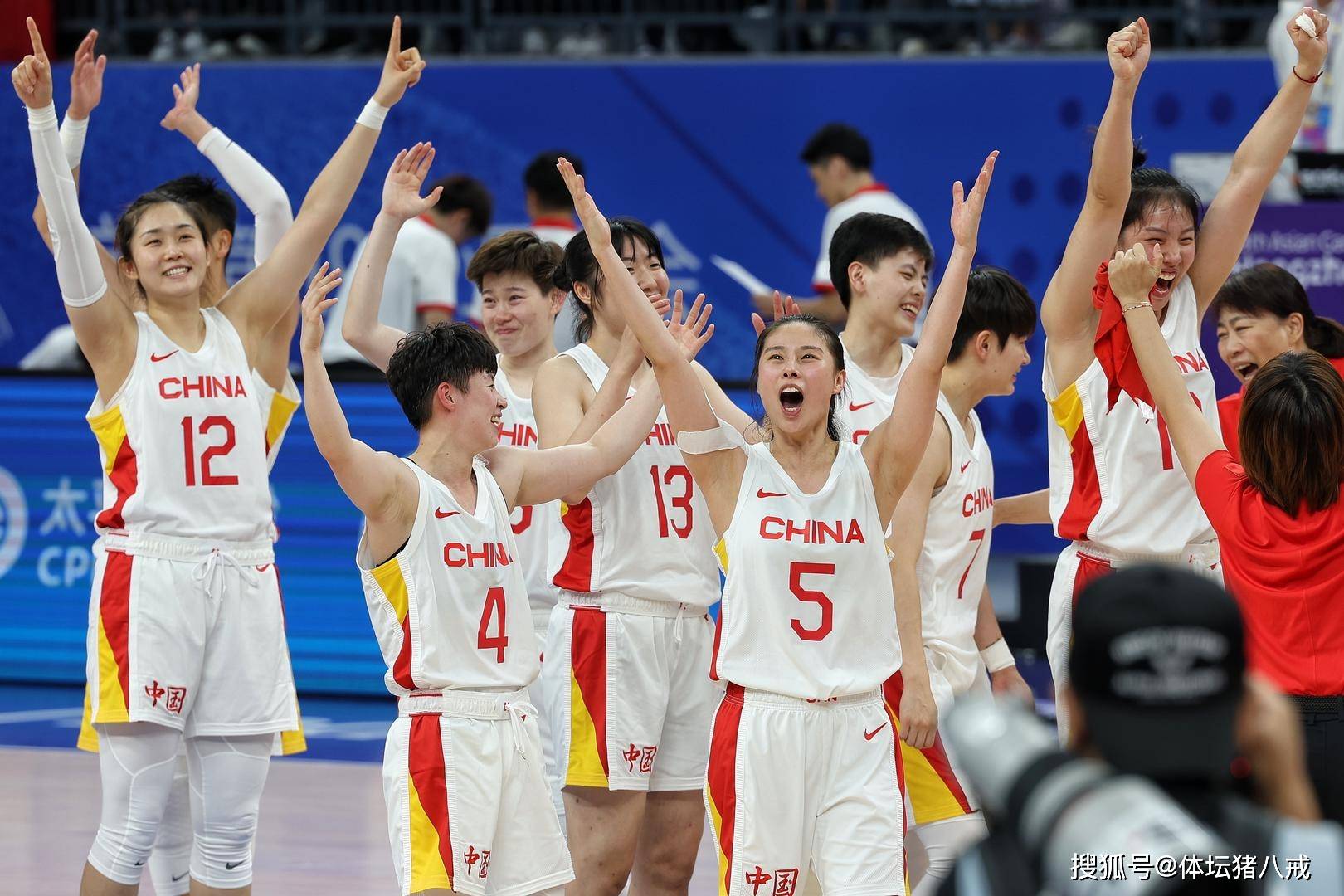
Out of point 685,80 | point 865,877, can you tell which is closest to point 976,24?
point 685,80

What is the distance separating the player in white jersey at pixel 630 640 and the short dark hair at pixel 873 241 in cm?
54

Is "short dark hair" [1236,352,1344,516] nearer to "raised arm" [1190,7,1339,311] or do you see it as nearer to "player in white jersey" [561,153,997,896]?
"player in white jersey" [561,153,997,896]

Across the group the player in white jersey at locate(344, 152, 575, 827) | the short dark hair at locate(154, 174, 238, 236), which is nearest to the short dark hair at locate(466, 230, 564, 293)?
the player in white jersey at locate(344, 152, 575, 827)

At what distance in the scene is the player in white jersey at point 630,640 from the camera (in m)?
5.26

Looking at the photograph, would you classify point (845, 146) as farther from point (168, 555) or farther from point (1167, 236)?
point (168, 555)

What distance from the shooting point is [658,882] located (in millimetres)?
→ 5414

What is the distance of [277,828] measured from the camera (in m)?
7.24

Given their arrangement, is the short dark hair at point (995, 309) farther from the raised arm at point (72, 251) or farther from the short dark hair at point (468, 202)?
the short dark hair at point (468, 202)

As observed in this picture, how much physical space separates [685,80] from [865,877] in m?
9.11

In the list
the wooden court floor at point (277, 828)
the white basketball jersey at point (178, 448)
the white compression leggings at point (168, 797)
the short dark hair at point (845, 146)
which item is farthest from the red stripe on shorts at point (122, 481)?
the short dark hair at point (845, 146)

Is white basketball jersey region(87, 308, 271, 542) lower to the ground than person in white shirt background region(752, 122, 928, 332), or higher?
lower

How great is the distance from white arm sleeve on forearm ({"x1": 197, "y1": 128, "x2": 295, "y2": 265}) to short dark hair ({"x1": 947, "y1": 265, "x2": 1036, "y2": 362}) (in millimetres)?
2114

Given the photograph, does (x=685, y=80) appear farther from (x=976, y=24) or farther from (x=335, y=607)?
(x=335, y=607)

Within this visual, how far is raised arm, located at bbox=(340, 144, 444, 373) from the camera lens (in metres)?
5.41
